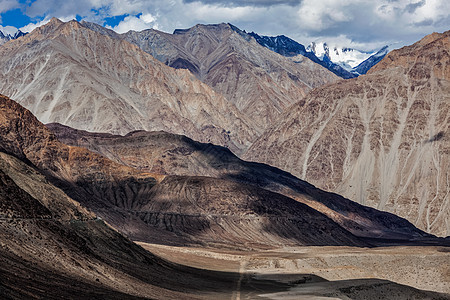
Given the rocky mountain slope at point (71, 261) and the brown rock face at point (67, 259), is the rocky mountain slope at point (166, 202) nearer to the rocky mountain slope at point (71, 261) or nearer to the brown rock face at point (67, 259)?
the rocky mountain slope at point (71, 261)

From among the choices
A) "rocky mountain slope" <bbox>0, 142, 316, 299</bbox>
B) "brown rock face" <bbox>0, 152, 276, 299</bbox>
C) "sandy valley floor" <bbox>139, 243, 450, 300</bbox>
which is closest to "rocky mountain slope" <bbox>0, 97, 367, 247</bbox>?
"sandy valley floor" <bbox>139, 243, 450, 300</bbox>

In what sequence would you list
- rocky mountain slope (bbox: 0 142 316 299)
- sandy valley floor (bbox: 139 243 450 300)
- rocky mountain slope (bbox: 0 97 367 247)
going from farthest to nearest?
rocky mountain slope (bbox: 0 97 367 247), sandy valley floor (bbox: 139 243 450 300), rocky mountain slope (bbox: 0 142 316 299)

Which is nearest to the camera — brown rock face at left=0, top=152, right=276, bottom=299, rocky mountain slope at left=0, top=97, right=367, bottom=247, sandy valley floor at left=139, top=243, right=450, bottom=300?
brown rock face at left=0, top=152, right=276, bottom=299

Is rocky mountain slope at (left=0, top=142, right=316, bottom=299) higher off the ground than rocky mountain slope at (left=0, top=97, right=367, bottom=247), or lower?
lower

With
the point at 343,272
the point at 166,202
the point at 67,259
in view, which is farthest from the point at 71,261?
the point at 166,202

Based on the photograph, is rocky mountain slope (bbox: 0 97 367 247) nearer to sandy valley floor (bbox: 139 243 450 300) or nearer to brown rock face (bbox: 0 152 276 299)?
sandy valley floor (bbox: 139 243 450 300)

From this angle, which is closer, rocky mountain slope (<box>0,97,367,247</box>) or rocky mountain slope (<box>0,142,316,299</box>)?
rocky mountain slope (<box>0,142,316,299</box>)

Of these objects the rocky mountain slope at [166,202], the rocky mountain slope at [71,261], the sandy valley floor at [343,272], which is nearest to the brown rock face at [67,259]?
the rocky mountain slope at [71,261]

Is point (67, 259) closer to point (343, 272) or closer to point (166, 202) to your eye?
point (343, 272)
